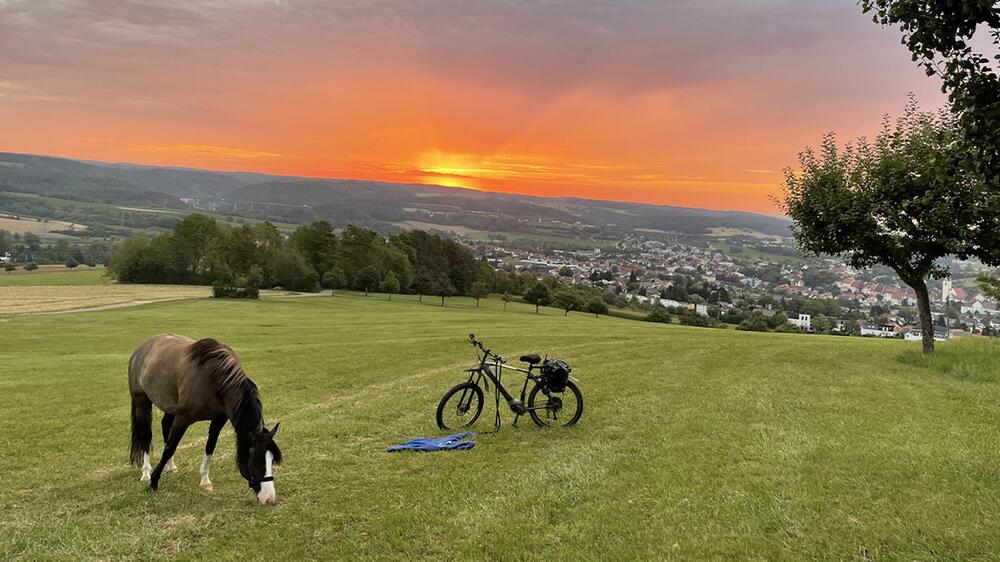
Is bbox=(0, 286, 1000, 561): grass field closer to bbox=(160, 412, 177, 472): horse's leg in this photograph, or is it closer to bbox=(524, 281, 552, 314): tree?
bbox=(160, 412, 177, 472): horse's leg

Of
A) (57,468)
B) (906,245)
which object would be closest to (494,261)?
(906,245)

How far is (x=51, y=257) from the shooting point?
115688mm

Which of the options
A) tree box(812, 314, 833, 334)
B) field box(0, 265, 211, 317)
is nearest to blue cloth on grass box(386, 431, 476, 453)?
field box(0, 265, 211, 317)

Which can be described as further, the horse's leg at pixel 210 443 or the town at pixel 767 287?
the town at pixel 767 287

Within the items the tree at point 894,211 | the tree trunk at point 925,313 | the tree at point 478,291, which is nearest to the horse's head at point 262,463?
the tree at point 894,211

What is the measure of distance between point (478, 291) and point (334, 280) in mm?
22765

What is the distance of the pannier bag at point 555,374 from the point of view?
34.4 ft

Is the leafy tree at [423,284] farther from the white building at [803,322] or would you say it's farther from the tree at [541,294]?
the white building at [803,322]

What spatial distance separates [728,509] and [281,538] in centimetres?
557

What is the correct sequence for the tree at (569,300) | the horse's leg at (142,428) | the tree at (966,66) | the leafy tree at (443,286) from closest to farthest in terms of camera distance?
the tree at (966,66)
the horse's leg at (142,428)
the tree at (569,300)
the leafy tree at (443,286)

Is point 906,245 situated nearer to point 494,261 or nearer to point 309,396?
point 309,396

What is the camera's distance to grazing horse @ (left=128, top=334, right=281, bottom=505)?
678 centimetres

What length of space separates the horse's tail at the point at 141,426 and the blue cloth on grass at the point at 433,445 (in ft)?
12.3

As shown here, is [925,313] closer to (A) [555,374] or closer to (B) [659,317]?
(A) [555,374]
